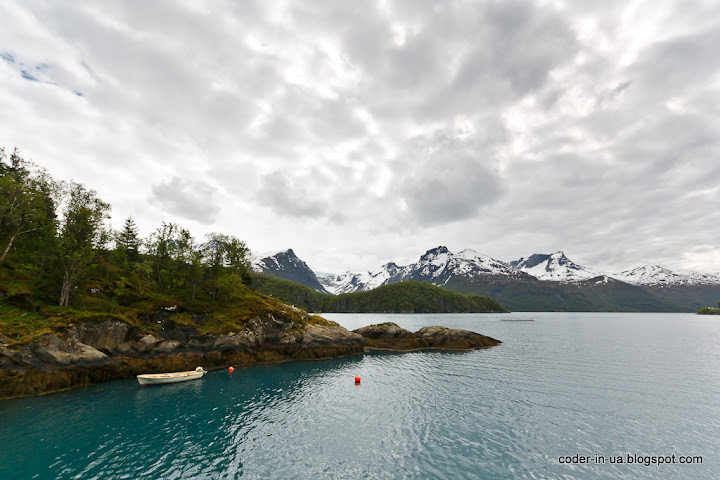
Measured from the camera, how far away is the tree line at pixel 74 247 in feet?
149

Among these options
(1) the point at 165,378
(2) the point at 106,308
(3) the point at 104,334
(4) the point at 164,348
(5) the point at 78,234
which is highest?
(5) the point at 78,234

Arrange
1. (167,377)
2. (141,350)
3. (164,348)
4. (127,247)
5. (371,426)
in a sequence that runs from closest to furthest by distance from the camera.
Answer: (371,426) < (167,377) < (141,350) < (164,348) < (127,247)

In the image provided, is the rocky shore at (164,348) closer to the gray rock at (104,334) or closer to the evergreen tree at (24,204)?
the gray rock at (104,334)

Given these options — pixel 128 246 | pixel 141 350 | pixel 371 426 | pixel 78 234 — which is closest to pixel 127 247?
pixel 128 246

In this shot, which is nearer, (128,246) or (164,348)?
(164,348)

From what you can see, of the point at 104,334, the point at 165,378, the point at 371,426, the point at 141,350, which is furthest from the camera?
the point at 141,350

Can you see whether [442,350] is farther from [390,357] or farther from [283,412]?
[283,412]

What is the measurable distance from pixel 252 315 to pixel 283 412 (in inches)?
1322

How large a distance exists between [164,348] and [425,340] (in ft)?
199

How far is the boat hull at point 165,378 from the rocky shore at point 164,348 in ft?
18.9

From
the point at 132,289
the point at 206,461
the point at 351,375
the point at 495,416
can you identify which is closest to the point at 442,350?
the point at 351,375

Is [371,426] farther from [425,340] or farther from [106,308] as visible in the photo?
[425,340]

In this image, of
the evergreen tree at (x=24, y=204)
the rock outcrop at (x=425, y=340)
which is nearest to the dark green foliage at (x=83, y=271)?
the evergreen tree at (x=24, y=204)

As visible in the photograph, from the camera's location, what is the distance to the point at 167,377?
40.8 meters
